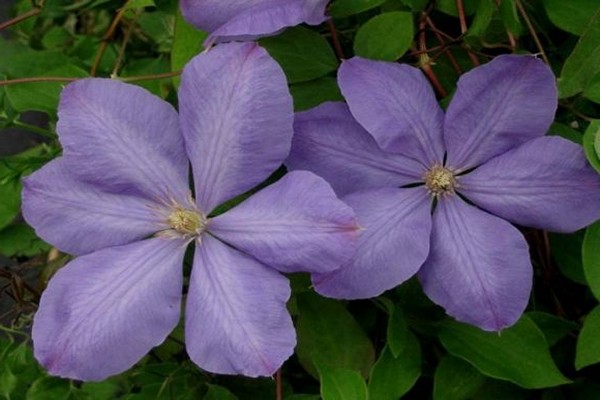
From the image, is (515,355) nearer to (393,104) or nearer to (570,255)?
(570,255)

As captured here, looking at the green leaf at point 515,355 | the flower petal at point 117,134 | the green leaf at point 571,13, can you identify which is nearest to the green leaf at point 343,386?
the green leaf at point 515,355

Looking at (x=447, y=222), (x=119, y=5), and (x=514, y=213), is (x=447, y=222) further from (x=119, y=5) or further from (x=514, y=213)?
(x=119, y=5)

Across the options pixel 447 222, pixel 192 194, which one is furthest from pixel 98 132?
pixel 447 222

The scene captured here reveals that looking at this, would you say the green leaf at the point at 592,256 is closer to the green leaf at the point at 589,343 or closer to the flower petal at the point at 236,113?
the green leaf at the point at 589,343

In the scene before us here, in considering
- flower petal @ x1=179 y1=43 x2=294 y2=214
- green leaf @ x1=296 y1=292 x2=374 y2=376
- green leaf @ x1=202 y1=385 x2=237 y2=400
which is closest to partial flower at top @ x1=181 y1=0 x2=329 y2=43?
flower petal @ x1=179 y1=43 x2=294 y2=214

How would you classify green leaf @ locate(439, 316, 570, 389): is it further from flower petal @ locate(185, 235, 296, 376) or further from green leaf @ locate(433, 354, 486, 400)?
flower petal @ locate(185, 235, 296, 376)

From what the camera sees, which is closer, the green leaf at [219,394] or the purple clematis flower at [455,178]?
the purple clematis flower at [455,178]
